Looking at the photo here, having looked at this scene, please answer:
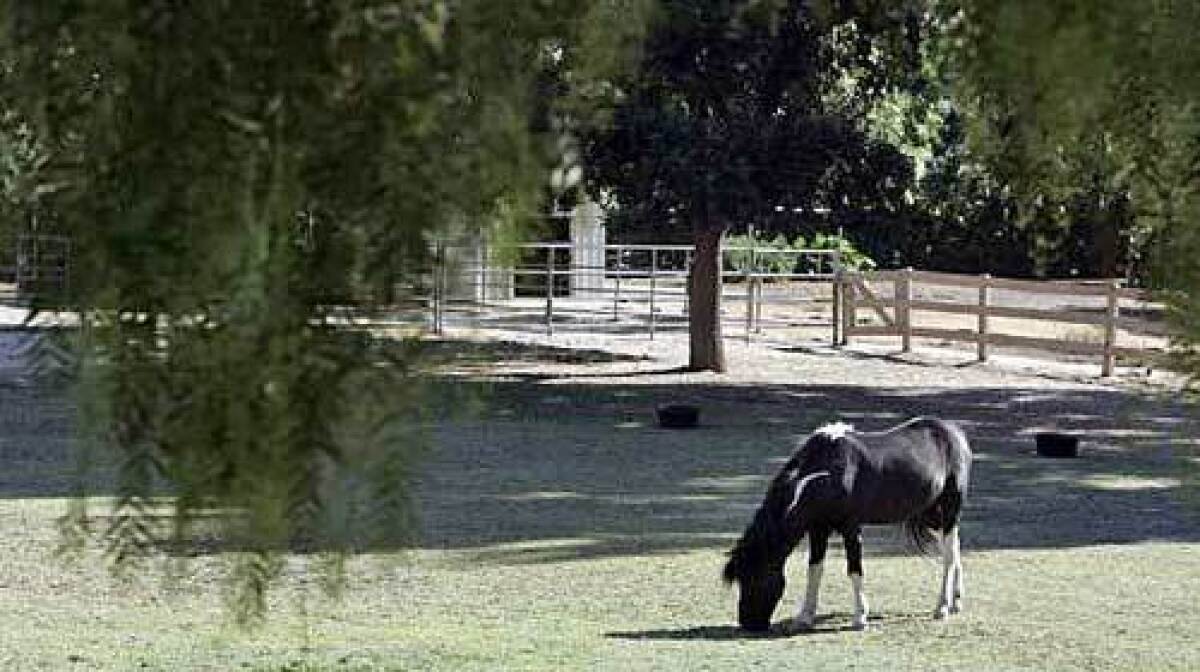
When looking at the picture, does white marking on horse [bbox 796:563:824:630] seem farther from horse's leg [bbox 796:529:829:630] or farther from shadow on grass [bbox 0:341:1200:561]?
shadow on grass [bbox 0:341:1200:561]

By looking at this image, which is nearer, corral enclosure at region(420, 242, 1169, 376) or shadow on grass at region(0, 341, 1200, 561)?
shadow on grass at region(0, 341, 1200, 561)

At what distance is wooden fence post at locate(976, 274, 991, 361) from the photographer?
28031 mm

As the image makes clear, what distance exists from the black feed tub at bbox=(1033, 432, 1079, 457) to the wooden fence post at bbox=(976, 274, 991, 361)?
8.80 metres

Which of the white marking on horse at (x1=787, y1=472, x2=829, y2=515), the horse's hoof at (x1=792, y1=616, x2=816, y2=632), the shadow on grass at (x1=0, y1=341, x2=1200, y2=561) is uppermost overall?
the white marking on horse at (x1=787, y1=472, x2=829, y2=515)

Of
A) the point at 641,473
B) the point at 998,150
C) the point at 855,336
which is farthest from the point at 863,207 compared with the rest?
the point at 998,150

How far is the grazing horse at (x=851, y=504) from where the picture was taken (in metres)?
10.1

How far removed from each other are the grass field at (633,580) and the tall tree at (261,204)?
1.46 m

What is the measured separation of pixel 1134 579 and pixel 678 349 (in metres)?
17.3

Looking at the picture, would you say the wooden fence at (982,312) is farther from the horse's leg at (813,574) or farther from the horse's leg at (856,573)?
the horse's leg at (813,574)

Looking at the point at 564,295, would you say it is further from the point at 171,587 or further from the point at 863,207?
the point at 171,587

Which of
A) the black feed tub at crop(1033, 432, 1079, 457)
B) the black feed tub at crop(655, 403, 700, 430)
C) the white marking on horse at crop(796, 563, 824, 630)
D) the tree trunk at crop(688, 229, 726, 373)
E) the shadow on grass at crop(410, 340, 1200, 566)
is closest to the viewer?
the white marking on horse at crop(796, 563, 824, 630)


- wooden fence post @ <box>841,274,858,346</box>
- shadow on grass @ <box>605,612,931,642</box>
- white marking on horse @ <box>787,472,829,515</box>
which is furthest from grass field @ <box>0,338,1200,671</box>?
wooden fence post @ <box>841,274,858,346</box>

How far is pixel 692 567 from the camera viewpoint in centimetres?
1230

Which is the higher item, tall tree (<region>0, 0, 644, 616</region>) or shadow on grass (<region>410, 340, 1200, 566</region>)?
tall tree (<region>0, 0, 644, 616</region>)
